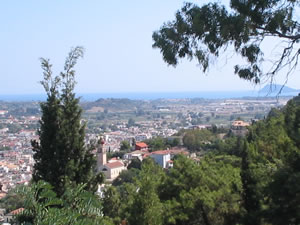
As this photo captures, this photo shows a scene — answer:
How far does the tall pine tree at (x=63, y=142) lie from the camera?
6.84m

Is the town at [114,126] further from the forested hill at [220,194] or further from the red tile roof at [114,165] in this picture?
the forested hill at [220,194]

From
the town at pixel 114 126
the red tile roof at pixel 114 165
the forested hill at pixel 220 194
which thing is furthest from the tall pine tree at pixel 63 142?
the red tile roof at pixel 114 165

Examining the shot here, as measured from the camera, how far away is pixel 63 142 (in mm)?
6918

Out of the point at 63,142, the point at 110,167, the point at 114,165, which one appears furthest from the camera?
the point at 114,165

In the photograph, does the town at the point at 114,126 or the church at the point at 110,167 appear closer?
the church at the point at 110,167

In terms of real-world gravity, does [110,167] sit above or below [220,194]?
below

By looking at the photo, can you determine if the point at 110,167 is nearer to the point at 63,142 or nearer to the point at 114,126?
the point at 63,142

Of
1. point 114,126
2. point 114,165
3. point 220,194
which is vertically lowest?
point 114,126

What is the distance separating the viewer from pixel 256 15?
4605 millimetres

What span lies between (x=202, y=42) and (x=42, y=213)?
8.92 ft

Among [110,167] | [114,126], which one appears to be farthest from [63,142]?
[114,126]

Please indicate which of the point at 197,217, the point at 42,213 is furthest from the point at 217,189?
the point at 42,213

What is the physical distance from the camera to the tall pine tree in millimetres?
6836

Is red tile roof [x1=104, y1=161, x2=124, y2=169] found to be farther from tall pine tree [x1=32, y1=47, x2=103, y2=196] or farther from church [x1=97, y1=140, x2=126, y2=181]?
tall pine tree [x1=32, y1=47, x2=103, y2=196]
